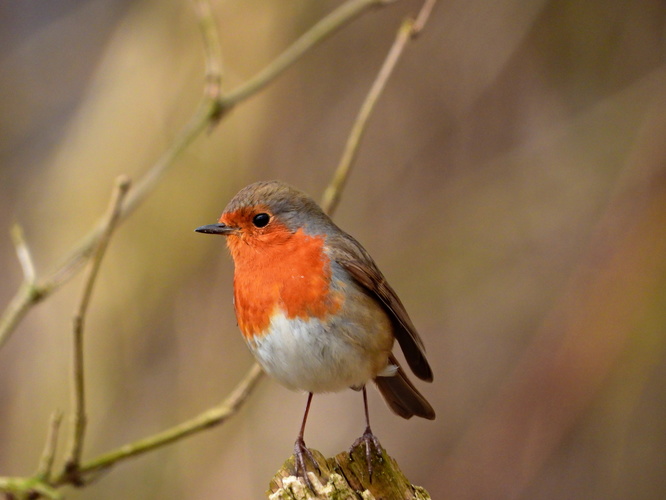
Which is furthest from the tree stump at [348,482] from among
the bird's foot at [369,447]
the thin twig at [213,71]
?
the thin twig at [213,71]

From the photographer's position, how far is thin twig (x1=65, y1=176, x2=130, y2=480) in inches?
102

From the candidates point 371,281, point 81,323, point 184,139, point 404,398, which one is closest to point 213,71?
point 184,139

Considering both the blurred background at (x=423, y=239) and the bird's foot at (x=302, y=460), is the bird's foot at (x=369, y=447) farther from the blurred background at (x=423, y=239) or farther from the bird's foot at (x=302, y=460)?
the blurred background at (x=423, y=239)

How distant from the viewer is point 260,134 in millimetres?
4582

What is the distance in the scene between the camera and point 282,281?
282 centimetres

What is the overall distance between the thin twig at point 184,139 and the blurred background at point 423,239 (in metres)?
1.31

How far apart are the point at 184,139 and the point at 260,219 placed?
Result: 416 mm

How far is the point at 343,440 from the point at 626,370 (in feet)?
5.16

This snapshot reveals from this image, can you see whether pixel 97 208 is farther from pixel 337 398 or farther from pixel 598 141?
pixel 598 141

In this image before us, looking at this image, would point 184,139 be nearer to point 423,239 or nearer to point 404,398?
point 404,398

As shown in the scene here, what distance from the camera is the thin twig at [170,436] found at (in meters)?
2.71

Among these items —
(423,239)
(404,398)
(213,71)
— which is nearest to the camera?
(213,71)

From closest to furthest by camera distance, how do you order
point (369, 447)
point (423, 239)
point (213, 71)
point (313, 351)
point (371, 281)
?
point (369, 447)
point (313, 351)
point (371, 281)
point (213, 71)
point (423, 239)

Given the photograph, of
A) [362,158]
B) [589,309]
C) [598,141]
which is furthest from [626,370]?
[362,158]
